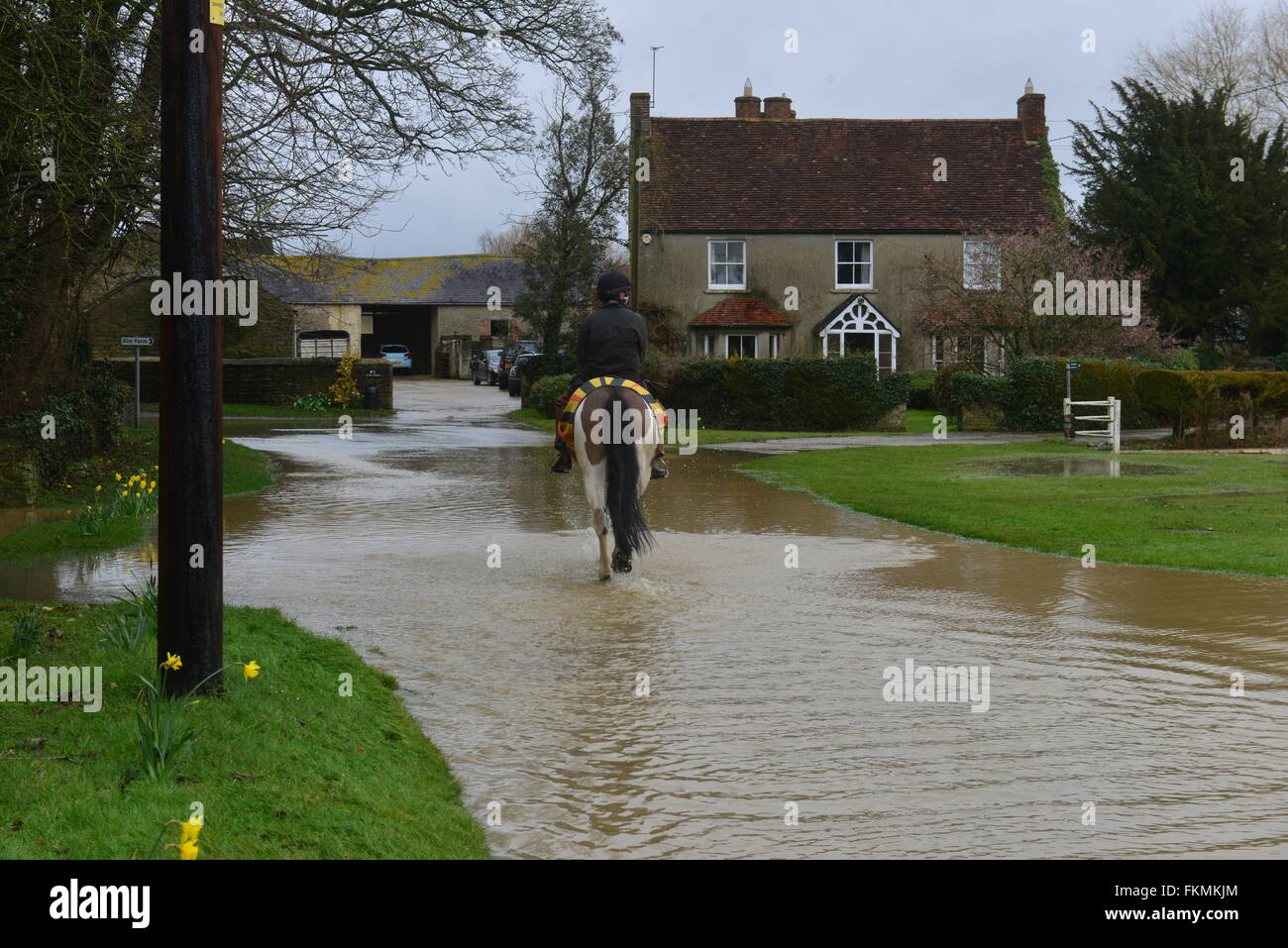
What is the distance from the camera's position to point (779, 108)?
176 feet

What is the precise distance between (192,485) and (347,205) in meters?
12.9

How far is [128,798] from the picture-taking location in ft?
17.0

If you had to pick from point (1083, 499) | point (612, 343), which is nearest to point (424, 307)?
point (1083, 499)

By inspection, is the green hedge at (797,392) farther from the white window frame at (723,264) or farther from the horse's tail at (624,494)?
the horse's tail at (624,494)

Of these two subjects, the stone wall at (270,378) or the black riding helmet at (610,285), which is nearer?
the black riding helmet at (610,285)

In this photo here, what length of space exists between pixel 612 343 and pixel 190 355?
215 inches

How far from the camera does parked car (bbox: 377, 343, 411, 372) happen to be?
7759 cm


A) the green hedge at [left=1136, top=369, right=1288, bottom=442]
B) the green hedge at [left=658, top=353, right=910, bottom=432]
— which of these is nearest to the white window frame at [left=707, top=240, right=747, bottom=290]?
the green hedge at [left=658, top=353, right=910, bottom=432]

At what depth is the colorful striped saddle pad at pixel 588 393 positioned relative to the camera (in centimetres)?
1159

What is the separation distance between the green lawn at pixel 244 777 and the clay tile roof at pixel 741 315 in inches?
1640

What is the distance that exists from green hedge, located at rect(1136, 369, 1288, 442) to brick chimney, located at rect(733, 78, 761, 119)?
30.3 m


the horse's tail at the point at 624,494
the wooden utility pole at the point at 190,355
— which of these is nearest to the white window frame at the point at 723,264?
the horse's tail at the point at 624,494

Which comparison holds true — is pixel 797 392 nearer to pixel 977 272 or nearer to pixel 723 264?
pixel 977 272

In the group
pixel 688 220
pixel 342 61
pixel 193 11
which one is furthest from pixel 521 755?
pixel 688 220
